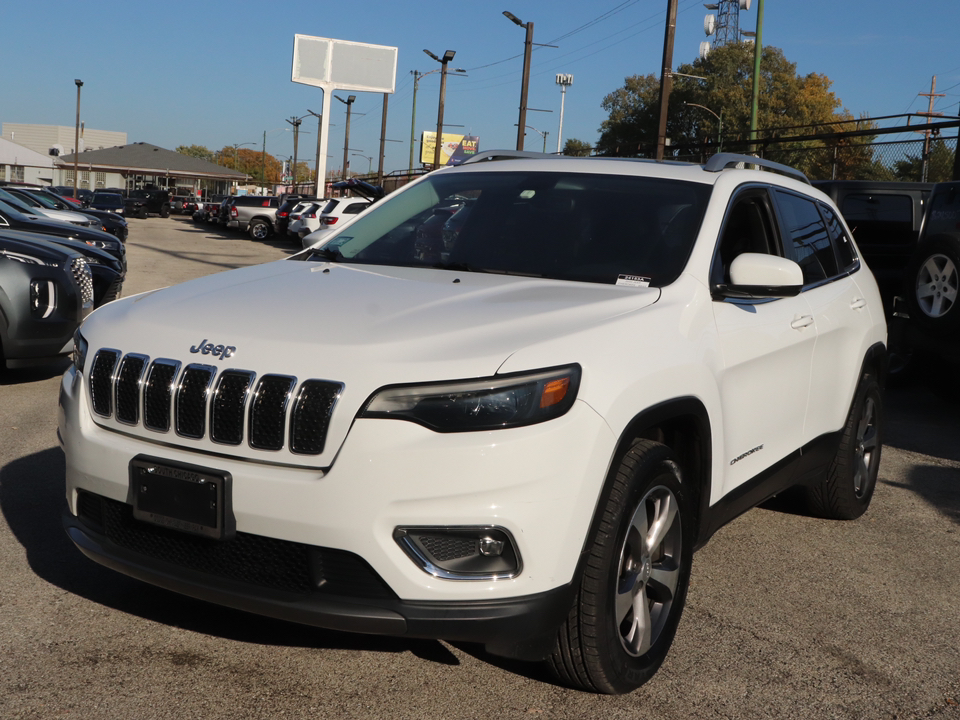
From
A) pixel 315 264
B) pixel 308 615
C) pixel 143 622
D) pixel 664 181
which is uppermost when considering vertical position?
pixel 664 181

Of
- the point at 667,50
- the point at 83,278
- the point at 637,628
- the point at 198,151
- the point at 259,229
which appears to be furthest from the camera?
the point at 198,151

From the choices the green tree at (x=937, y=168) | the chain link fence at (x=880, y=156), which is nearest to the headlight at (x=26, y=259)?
the chain link fence at (x=880, y=156)

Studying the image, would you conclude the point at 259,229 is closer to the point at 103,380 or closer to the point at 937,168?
the point at 937,168

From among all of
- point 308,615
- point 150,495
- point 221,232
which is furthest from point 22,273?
point 221,232

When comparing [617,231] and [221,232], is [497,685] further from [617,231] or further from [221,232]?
[221,232]

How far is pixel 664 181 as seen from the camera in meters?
4.23

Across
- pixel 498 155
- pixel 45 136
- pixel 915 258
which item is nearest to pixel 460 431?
pixel 498 155

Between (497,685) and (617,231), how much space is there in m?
1.81

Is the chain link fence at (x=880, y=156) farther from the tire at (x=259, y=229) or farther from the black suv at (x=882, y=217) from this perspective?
the tire at (x=259, y=229)

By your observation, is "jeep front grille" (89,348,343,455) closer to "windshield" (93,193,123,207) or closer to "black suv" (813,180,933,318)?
"black suv" (813,180,933,318)

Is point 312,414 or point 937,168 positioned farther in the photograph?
point 937,168

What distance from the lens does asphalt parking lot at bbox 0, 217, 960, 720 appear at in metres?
3.11

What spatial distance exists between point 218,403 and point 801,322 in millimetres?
2612

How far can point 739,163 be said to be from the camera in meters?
4.55
